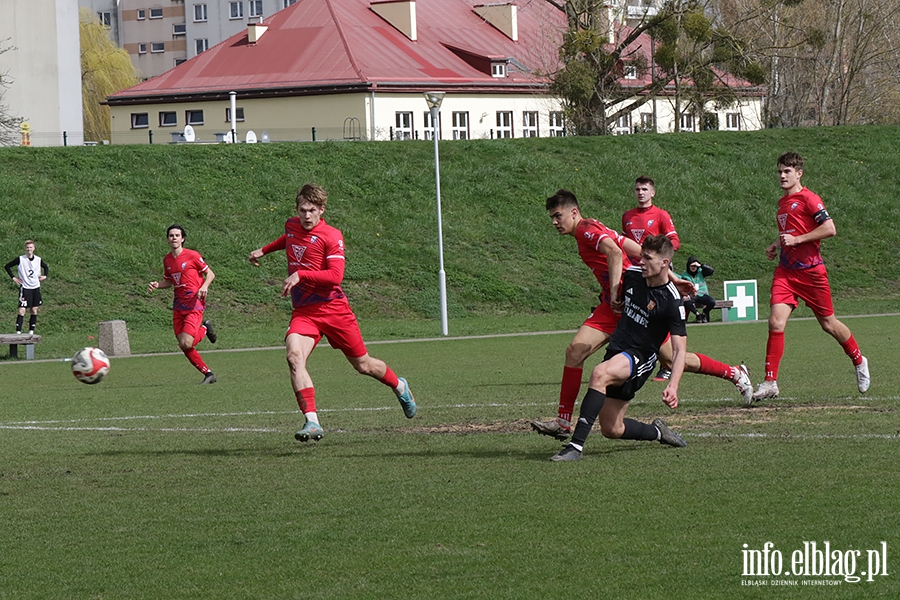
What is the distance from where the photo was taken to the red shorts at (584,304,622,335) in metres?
10.1

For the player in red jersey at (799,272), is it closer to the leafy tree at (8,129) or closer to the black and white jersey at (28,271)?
the black and white jersey at (28,271)

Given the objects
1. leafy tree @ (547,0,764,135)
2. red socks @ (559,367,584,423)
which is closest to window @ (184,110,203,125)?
leafy tree @ (547,0,764,135)

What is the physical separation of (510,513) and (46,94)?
56948 mm

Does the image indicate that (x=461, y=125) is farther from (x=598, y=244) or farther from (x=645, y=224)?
(x=598, y=244)

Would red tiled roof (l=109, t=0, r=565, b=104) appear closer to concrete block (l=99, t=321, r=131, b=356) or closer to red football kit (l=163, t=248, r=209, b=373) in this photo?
concrete block (l=99, t=321, r=131, b=356)

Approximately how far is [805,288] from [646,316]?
3.99m

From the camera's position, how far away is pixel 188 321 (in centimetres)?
1736

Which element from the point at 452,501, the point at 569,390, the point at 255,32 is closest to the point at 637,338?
the point at 569,390

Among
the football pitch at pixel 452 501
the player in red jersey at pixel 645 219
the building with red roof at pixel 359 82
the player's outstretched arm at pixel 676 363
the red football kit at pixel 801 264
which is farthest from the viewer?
the building with red roof at pixel 359 82

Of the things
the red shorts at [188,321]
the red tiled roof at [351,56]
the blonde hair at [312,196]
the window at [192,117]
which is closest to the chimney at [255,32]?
the red tiled roof at [351,56]

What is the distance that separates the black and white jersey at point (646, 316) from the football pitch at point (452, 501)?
2.71ft

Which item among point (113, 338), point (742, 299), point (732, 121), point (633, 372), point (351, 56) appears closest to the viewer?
point (633, 372)

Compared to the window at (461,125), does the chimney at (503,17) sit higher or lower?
higher

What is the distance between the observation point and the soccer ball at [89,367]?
11.1m
